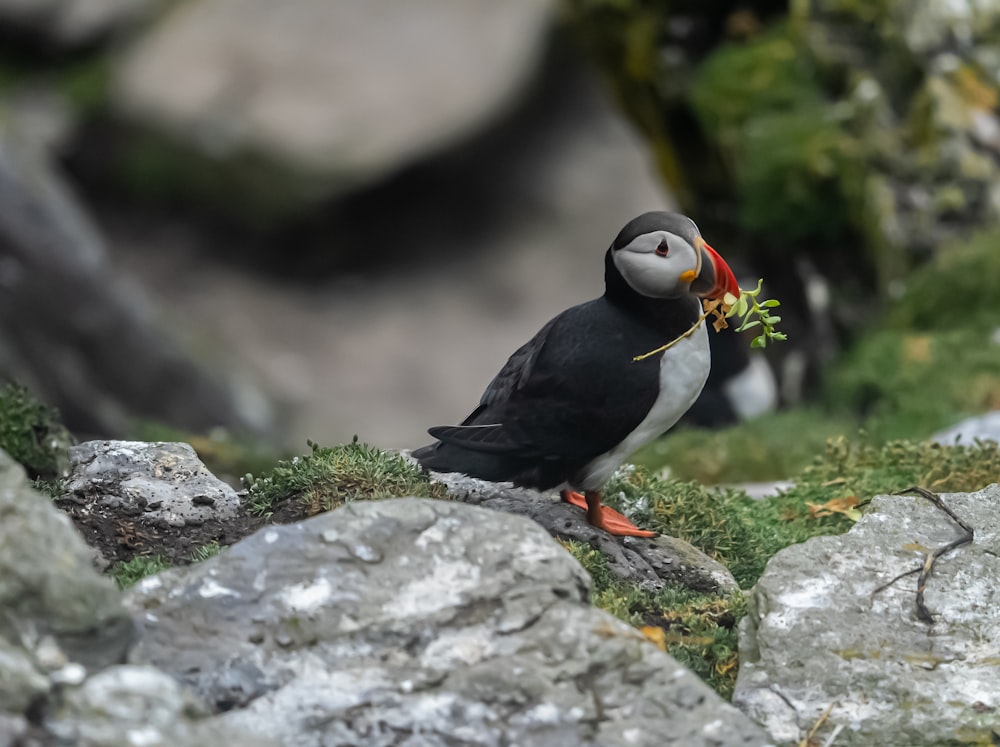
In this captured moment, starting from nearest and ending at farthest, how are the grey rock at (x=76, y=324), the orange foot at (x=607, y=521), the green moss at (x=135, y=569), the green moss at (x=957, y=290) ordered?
the green moss at (x=135, y=569), the orange foot at (x=607, y=521), the green moss at (x=957, y=290), the grey rock at (x=76, y=324)

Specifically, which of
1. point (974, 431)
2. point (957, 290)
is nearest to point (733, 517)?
point (974, 431)

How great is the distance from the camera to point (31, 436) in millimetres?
Answer: 5059

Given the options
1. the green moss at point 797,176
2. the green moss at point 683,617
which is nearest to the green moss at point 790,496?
the green moss at point 683,617

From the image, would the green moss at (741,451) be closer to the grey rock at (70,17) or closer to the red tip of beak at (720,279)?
the red tip of beak at (720,279)

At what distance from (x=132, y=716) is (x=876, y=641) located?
7.40 ft

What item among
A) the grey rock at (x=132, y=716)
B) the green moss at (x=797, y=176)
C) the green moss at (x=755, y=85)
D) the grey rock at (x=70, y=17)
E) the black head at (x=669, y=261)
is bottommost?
the grey rock at (x=132, y=716)

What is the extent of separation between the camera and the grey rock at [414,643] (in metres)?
3.41

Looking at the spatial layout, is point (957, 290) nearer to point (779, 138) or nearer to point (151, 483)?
point (779, 138)

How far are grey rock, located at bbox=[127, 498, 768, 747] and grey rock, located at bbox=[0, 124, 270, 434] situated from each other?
862cm

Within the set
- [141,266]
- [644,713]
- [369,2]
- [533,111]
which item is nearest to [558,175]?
[533,111]

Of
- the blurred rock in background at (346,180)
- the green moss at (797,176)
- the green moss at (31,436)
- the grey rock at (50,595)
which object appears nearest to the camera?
the grey rock at (50,595)

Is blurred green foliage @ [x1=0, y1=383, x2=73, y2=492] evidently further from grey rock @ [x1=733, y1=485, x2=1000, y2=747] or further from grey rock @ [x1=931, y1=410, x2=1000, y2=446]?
grey rock @ [x1=931, y1=410, x2=1000, y2=446]

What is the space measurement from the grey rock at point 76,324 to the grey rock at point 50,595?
8.89 m

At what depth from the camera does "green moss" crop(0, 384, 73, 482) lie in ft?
16.4
